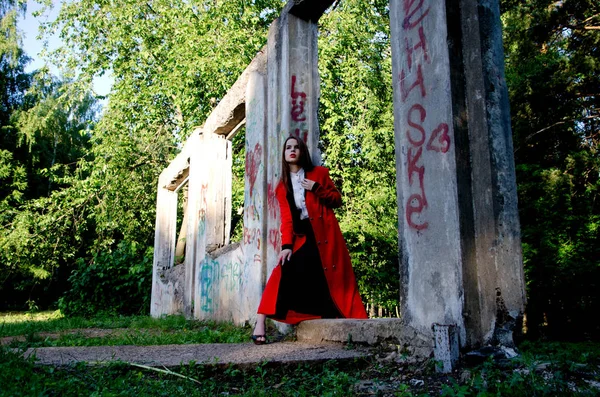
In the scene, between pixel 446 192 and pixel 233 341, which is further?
pixel 233 341

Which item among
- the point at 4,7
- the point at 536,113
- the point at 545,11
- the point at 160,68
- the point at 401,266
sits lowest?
the point at 401,266

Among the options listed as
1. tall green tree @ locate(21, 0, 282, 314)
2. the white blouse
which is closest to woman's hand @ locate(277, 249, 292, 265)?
the white blouse

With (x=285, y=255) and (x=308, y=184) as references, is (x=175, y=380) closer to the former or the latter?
(x=285, y=255)

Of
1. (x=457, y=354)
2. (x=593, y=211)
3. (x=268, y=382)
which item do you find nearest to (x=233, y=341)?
(x=268, y=382)

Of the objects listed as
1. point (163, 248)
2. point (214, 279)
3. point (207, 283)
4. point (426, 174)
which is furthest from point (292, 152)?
point (163, 248)

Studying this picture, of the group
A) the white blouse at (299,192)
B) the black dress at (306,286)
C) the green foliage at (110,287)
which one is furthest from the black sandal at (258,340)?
the green foliage at (110,287)

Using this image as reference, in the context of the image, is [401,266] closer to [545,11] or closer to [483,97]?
[483,97]

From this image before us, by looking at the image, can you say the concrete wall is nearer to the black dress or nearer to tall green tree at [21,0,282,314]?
the black dress

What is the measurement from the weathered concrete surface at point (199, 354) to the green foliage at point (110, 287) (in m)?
9.15

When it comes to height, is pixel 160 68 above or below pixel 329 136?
above

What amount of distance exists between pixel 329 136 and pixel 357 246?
355 cm

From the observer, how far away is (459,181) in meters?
2.98

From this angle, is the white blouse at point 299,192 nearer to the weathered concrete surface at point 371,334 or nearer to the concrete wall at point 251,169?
the concrete wall at point 251,169

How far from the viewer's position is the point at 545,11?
Answer: 374 inches
